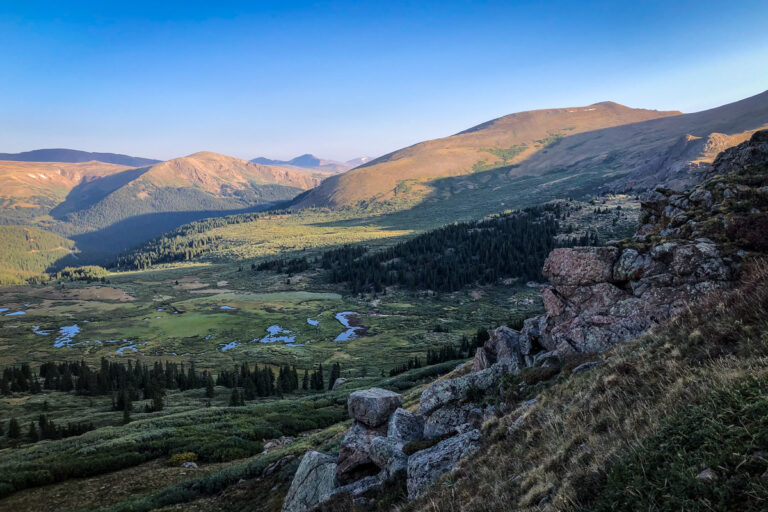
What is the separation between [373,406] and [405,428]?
168 inches

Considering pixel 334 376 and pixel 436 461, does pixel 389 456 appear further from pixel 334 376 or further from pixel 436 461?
pixel 334 376

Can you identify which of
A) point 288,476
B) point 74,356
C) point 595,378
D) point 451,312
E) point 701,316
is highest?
point 701,316

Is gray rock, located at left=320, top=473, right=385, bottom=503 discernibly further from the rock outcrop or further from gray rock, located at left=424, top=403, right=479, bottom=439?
gray rock, located at left=424, top=403, right=479, bottom=439

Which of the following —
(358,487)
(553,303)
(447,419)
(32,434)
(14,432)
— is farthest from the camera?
(32,434)

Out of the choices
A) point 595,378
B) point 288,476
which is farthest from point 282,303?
point 595,378

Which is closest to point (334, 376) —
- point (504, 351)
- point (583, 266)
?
point (504, 351)

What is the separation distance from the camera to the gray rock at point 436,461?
1372cm

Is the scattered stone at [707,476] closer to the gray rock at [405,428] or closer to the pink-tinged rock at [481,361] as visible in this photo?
the gray rock at [405,428]

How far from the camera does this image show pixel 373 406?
23766 millimetres

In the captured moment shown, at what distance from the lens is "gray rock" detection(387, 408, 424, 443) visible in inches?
762

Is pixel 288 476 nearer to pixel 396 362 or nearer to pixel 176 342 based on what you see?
pixel 396 362

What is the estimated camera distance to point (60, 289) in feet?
656

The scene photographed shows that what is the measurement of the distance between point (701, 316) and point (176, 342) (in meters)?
124

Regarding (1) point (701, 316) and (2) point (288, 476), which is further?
(2) point (288, 476)
